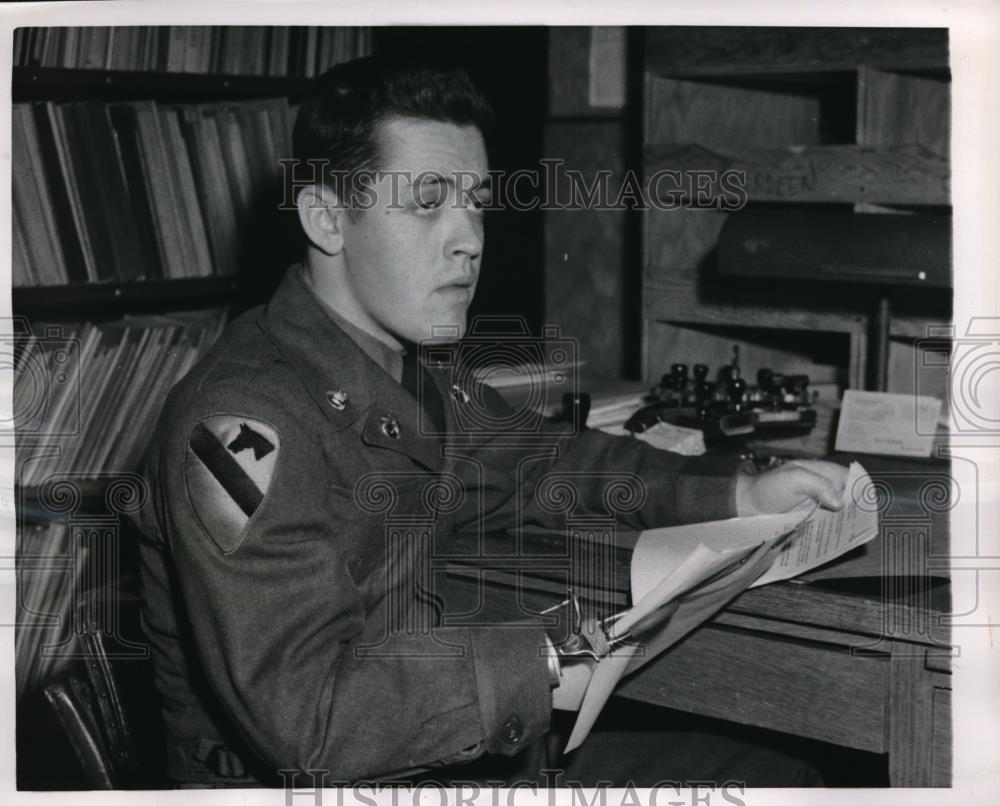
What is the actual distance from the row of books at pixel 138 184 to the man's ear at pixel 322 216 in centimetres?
73

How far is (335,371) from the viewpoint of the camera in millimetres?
1243

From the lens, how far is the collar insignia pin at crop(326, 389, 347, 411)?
1221mm

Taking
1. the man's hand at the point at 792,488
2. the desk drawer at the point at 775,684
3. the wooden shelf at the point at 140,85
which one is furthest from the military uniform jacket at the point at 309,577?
the wooden shelf at the point at 140,85

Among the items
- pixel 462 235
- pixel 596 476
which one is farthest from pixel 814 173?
pixel 462 235

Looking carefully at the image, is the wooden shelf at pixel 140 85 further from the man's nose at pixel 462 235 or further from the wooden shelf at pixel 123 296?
the man's nose at pixel 462 235

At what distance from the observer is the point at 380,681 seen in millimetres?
1029

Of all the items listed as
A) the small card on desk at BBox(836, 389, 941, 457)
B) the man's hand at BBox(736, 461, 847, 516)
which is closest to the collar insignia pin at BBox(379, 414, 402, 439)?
the man's hand at BBox(736, 461, 847, 516)

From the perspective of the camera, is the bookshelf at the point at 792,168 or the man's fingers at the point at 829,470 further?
the bookshelf at the point at 792,168

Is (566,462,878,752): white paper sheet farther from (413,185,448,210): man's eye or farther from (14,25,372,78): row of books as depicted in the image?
(14,25,372,78): row of books

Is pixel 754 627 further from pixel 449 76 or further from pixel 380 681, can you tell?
pixel 449 76

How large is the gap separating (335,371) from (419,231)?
174mm

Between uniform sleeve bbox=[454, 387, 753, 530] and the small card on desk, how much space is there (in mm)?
552

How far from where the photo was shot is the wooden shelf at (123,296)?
1.85 meters

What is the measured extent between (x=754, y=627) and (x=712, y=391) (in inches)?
31.4
